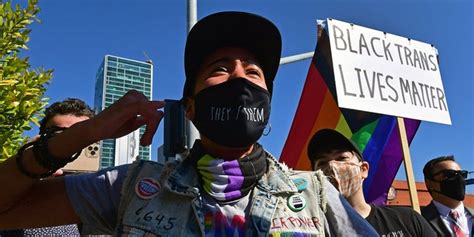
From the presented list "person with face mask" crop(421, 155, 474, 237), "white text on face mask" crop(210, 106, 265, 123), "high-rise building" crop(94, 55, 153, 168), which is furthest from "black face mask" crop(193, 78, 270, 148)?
"high-rise building" crop(94, 55, 153, 168)

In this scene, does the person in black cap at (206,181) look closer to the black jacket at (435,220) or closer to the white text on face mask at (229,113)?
the white text on face mask at (229,113)

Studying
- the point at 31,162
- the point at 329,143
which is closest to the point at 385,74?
the point at 329,143

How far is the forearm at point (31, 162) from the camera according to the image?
1310mm

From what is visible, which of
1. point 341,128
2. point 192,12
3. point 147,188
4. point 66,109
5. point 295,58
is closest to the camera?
point 147,188

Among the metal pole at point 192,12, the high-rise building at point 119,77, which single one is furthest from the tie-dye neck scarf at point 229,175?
the high-rise building at point 119,77

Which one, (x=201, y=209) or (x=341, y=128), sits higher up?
(x=341, y=128)

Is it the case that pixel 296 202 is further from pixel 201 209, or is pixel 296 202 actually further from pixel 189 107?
pixel 189 107

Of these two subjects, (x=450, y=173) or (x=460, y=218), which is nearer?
(x=460, y=218)

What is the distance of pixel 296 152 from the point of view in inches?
210

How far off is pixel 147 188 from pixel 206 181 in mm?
188

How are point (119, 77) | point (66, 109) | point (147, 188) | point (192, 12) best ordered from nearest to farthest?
1. point (147, 188)
2. point (66, 109)
3. point (192, 12)
4. point (119, 77)

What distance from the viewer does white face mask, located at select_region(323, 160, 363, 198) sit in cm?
303

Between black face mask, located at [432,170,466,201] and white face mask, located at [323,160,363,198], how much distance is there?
1.54m

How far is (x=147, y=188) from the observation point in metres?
1.41
